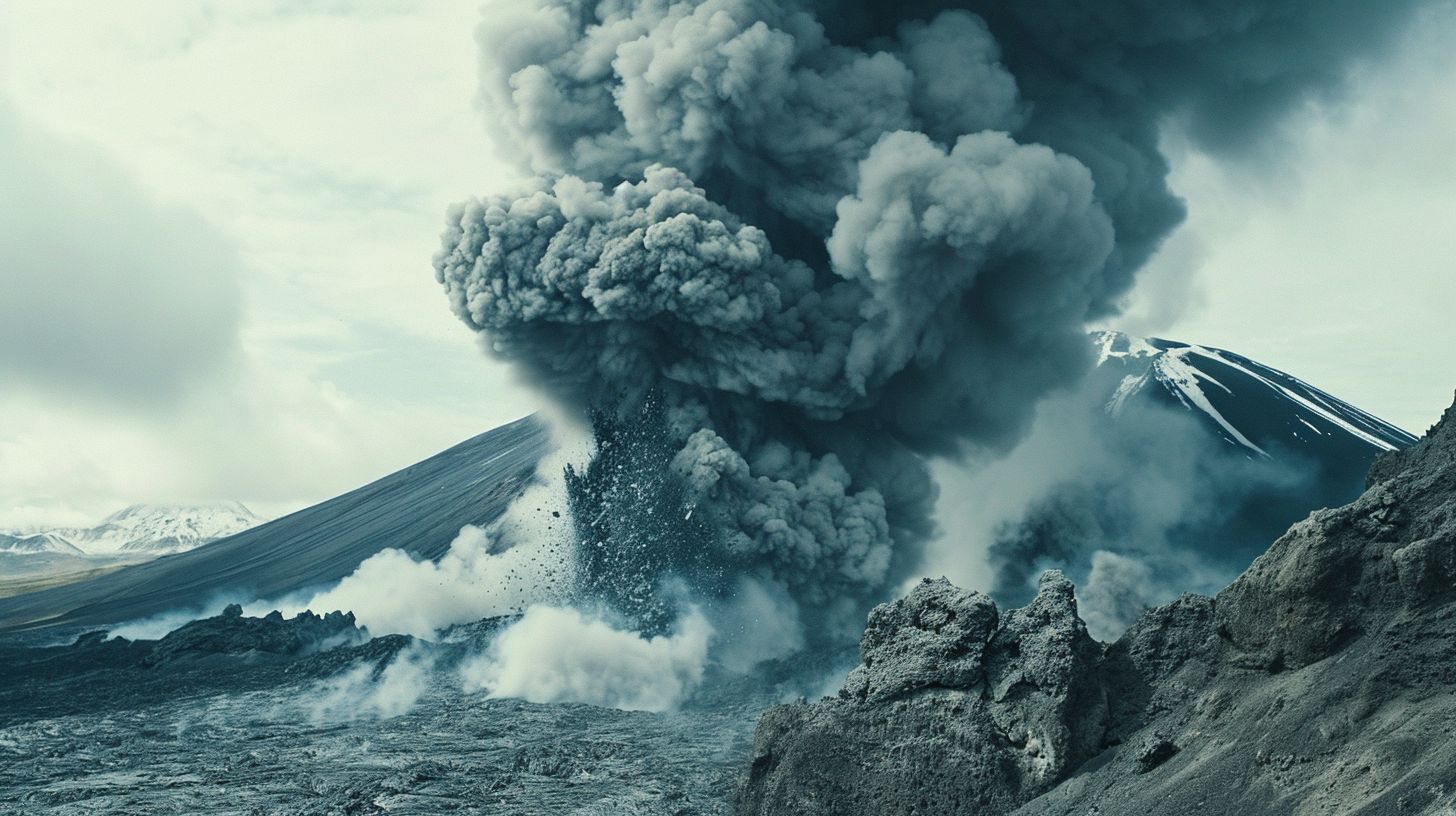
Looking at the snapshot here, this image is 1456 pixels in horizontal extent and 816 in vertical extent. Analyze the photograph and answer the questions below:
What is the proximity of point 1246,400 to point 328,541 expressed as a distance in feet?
231

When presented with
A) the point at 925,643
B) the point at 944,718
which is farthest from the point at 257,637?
the point at 944,718

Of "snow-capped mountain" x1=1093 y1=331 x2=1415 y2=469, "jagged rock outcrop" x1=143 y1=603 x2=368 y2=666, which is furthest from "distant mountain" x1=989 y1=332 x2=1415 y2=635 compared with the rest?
"jagged rock outcrop" x1=143 y1=603 x2=368 y2=666

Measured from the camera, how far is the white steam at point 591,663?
1415 inches

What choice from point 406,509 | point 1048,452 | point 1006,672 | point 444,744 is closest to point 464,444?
point 406,509

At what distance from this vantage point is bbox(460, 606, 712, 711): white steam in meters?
35.9

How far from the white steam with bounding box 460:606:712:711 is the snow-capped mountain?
192ft

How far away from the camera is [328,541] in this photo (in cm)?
7175

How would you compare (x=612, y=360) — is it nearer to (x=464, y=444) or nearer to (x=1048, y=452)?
(x=1048, y=452)

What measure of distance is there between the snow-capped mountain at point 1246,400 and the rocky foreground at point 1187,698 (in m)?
74.4

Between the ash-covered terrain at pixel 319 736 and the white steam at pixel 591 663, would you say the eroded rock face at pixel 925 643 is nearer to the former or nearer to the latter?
the ash-covered terrain at pixel 319 736

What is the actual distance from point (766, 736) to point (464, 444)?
72.8 meters

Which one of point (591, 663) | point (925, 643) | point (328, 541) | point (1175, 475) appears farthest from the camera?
point (1175, 475)

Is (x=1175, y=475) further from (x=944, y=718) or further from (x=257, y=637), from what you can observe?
(x=944, y=718)

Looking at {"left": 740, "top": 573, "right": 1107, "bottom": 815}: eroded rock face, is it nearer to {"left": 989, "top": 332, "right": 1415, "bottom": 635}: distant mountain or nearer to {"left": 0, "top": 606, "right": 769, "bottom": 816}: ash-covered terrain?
{"left": 0, "top": 606, "right": 769, "bottom": 816}: ash-covered terrain
